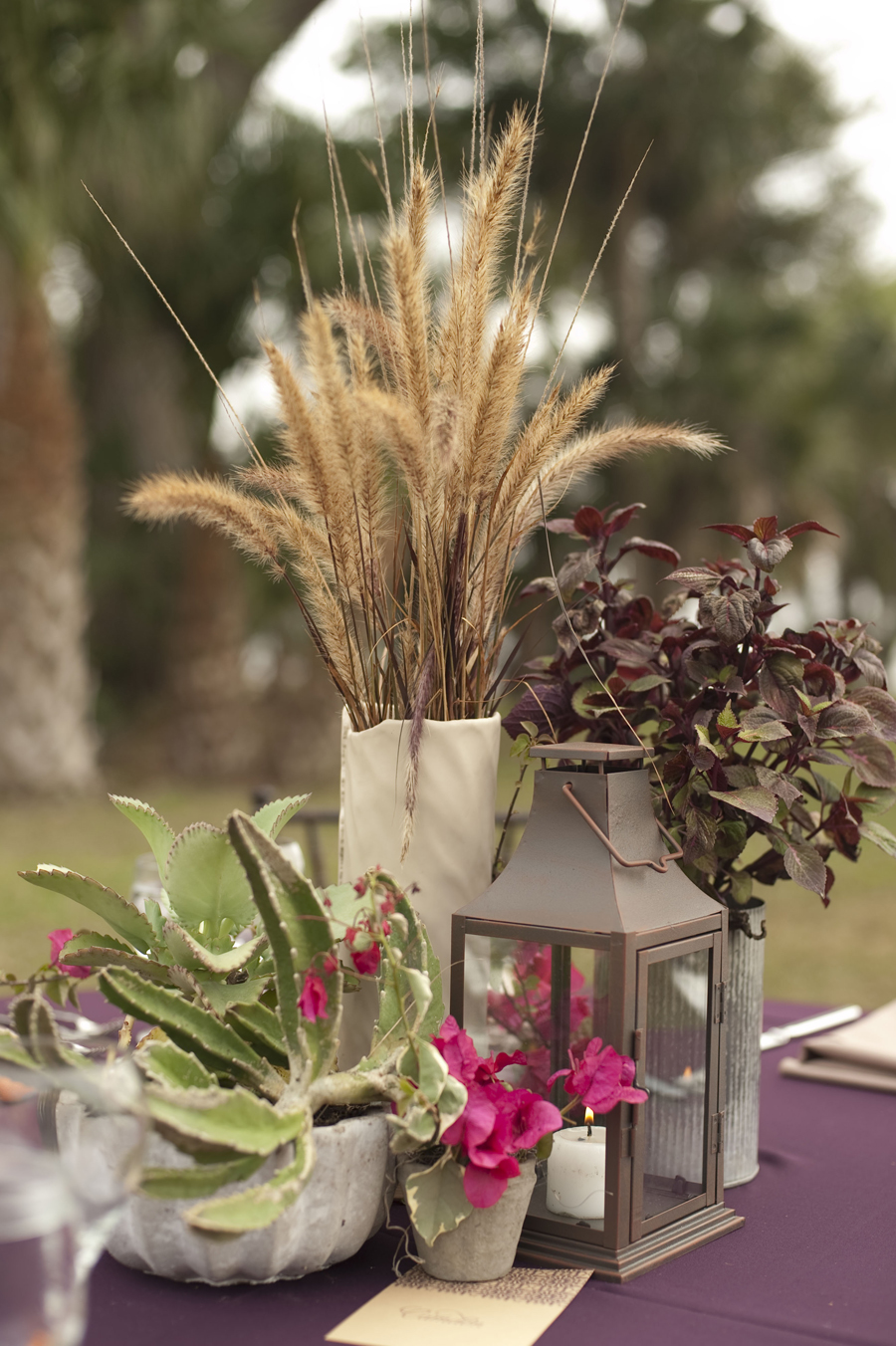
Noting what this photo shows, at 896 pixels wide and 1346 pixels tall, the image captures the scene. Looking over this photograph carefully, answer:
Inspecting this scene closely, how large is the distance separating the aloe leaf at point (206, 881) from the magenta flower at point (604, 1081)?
327 mm

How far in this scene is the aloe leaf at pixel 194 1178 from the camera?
892mm

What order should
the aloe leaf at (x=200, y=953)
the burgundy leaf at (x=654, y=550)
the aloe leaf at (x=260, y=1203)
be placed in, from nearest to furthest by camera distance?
the aloe leaf at (x=260, y=1203) < the aloe leaf at (x=200, y=953) < the burgundy leaf at (x=654, y=550)

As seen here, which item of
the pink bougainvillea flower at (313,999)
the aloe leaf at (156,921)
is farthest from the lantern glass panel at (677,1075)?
the aloe leaf at (156,921)

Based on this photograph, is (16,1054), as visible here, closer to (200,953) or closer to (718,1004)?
(200,953)

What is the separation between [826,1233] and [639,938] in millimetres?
351

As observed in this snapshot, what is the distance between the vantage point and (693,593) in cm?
135

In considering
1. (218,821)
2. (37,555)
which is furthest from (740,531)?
(37,555)

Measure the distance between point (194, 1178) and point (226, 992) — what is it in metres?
0.22

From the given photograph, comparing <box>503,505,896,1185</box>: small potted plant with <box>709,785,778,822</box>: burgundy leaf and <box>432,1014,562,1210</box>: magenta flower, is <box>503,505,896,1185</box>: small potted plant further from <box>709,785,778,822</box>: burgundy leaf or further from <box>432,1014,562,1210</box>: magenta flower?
<box>432,1014,562,1210</box>: magenta flower

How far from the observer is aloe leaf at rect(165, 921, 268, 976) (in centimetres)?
107

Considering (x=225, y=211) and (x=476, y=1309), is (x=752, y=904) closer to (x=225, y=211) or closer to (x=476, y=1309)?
(x=476, y=1309)

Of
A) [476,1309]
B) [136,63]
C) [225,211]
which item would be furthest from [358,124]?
[476,1309]

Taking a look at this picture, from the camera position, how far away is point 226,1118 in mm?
911

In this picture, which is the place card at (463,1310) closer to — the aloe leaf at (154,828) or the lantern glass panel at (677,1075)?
the lantern glass panel at (677,1075)
